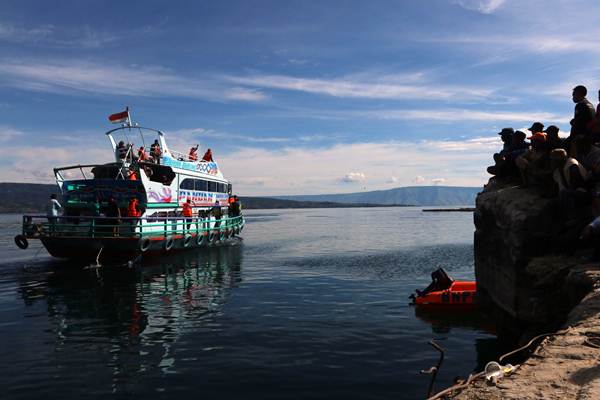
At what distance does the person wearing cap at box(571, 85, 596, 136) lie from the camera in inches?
418

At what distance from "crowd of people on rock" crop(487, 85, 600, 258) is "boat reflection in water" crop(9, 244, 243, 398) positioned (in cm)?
899

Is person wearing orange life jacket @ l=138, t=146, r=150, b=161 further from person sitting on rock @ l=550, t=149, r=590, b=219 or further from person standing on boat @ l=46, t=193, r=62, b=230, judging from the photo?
person sitting on rock @ l=550, t=149, r=590, b=219

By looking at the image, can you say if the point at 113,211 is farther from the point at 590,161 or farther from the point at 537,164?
the point at 590,161

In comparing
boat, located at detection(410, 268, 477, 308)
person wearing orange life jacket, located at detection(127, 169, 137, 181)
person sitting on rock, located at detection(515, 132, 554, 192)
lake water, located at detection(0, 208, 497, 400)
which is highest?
person wearing orange life jacket, located at detection(127, 169, 137, 181)

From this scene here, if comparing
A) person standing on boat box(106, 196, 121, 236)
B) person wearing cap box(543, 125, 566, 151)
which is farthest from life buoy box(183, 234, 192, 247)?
person wearing cap box(543, 125, 566, 151)

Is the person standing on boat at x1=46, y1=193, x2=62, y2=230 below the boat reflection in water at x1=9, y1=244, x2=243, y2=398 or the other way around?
the other way around

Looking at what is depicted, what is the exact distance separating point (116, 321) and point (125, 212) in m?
A: 12.0

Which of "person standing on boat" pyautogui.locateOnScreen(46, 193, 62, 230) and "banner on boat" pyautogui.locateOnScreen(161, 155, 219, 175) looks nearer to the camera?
"person standing on boat" pyautogui.locateOnScreen(46, 193, 62, 230)

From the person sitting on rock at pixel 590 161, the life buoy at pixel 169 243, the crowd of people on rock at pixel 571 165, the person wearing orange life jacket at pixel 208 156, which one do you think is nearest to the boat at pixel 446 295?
the crowd of people on rock at pixel 571 165

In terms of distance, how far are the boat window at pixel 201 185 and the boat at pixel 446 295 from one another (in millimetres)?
20502

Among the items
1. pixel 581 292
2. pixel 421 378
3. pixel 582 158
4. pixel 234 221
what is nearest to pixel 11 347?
pixel 421 378

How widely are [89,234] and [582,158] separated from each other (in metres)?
21.7

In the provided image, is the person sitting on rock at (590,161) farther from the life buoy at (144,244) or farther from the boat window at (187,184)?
the boat window at (187,184)

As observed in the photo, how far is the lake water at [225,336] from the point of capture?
828 centimetres
